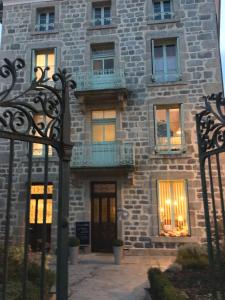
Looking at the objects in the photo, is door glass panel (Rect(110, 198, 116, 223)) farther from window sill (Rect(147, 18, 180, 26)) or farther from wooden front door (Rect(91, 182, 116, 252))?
window sill (Rect(147, 18, 180, 26))

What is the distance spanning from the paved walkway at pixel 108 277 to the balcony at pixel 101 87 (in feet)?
18.4

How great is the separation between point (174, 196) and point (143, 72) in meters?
4.85

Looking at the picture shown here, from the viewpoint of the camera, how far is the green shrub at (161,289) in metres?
4.35

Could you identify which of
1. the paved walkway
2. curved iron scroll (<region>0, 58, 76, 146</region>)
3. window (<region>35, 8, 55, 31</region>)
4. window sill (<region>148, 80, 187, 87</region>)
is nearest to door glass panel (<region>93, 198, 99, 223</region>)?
the paved walkway

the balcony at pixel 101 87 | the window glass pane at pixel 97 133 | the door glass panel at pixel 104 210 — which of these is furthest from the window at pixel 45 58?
the door glass panel at pixel 104 210

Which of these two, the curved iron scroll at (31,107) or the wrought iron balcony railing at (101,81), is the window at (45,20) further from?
the curved iron scroll at (31,107)

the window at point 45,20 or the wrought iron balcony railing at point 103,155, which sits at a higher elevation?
the window at point 45,20

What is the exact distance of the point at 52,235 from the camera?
478 inches

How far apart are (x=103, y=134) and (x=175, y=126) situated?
8.94ft

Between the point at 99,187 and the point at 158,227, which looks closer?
the point at 158,227

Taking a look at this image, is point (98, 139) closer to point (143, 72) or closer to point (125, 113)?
point (125, 113)

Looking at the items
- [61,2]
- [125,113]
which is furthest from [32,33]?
[125,113]

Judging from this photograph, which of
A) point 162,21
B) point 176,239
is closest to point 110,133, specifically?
point 176,239

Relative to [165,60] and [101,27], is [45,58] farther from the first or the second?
[165,60]
